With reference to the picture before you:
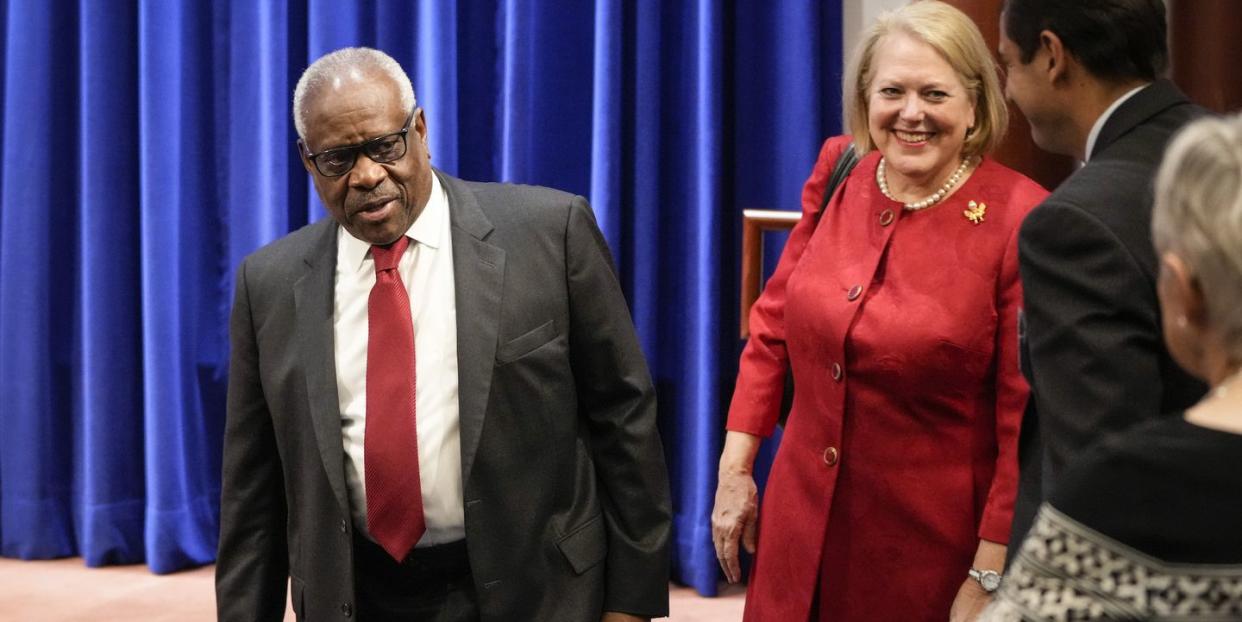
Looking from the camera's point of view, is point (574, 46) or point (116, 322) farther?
point (116, 322)

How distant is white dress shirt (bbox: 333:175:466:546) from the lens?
1.78 metres

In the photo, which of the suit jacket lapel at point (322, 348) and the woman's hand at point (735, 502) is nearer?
the suit jacket lapel at point (322, 348)

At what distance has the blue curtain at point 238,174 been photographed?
138 inches

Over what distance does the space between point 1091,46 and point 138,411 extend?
322 cm

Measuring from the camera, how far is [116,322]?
3.89m

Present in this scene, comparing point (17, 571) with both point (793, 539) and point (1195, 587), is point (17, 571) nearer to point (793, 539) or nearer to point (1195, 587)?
point (793, 539)

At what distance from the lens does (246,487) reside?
1.92 meters

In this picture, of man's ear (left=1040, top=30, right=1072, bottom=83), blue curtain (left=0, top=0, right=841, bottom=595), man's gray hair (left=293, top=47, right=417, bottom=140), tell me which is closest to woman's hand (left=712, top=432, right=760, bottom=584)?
man's gray hair (left=293, top=47, right=417, bottom=140)

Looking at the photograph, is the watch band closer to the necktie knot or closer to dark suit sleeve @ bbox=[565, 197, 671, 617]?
dark suit sleeve @ bbox=[565, 197, 671, 617]

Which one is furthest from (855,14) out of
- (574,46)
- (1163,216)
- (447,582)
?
(1163,216)

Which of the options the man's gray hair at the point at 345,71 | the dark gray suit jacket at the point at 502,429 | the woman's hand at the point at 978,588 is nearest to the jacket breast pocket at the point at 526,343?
the dark gray suit jacket at the point at 502,429

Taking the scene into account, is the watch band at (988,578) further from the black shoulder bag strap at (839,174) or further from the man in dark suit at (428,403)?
the black shoulder bag strap at (839,174)

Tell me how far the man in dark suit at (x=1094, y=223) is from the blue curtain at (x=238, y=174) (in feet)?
6.56

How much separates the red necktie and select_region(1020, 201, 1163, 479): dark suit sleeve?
0.82 metres
